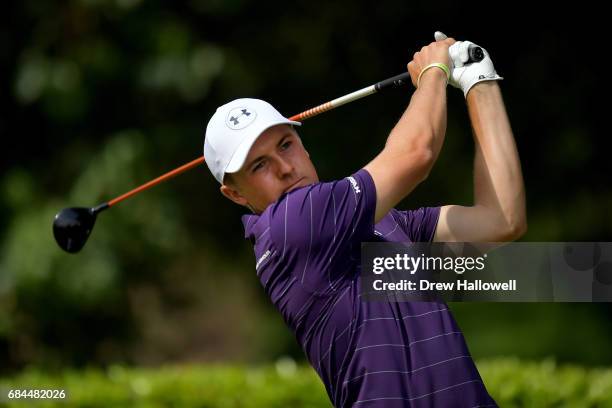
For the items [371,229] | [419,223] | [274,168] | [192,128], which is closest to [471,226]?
[419,223]

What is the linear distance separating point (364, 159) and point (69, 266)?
3.00 meters

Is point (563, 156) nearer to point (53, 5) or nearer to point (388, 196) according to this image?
point (53, 5)

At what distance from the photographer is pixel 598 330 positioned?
1179 centimetres

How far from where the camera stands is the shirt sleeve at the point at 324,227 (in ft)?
10.8

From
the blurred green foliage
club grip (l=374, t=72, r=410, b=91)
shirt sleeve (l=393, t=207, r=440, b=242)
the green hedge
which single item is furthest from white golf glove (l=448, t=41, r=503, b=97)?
the blurred green foliage

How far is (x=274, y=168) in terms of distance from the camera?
3.55m

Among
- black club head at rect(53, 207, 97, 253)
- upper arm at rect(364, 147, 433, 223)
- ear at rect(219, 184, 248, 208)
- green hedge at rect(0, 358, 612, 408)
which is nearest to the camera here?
upper arm at rect(364, 147, 433, 223)

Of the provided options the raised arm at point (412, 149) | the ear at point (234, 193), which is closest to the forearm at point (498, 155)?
the raised arm at point (412, 149)

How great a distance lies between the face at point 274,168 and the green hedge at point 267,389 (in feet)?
9.23

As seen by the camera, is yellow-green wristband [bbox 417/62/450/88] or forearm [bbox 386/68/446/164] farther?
yellow-green wristband [bbox 417/62/450/88]

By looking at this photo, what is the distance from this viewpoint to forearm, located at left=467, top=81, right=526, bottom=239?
11.3 ft

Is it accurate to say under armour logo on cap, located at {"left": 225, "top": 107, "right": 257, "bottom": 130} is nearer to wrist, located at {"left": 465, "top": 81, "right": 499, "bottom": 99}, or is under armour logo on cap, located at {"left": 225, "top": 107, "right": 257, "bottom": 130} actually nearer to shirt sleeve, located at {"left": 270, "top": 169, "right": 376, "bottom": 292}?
shirt sleeve, located at {"left": 270, "top": 169, "right": 376, "bottom": 292}

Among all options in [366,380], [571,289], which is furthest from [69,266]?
[366,380]

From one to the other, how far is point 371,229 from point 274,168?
0.38 m
